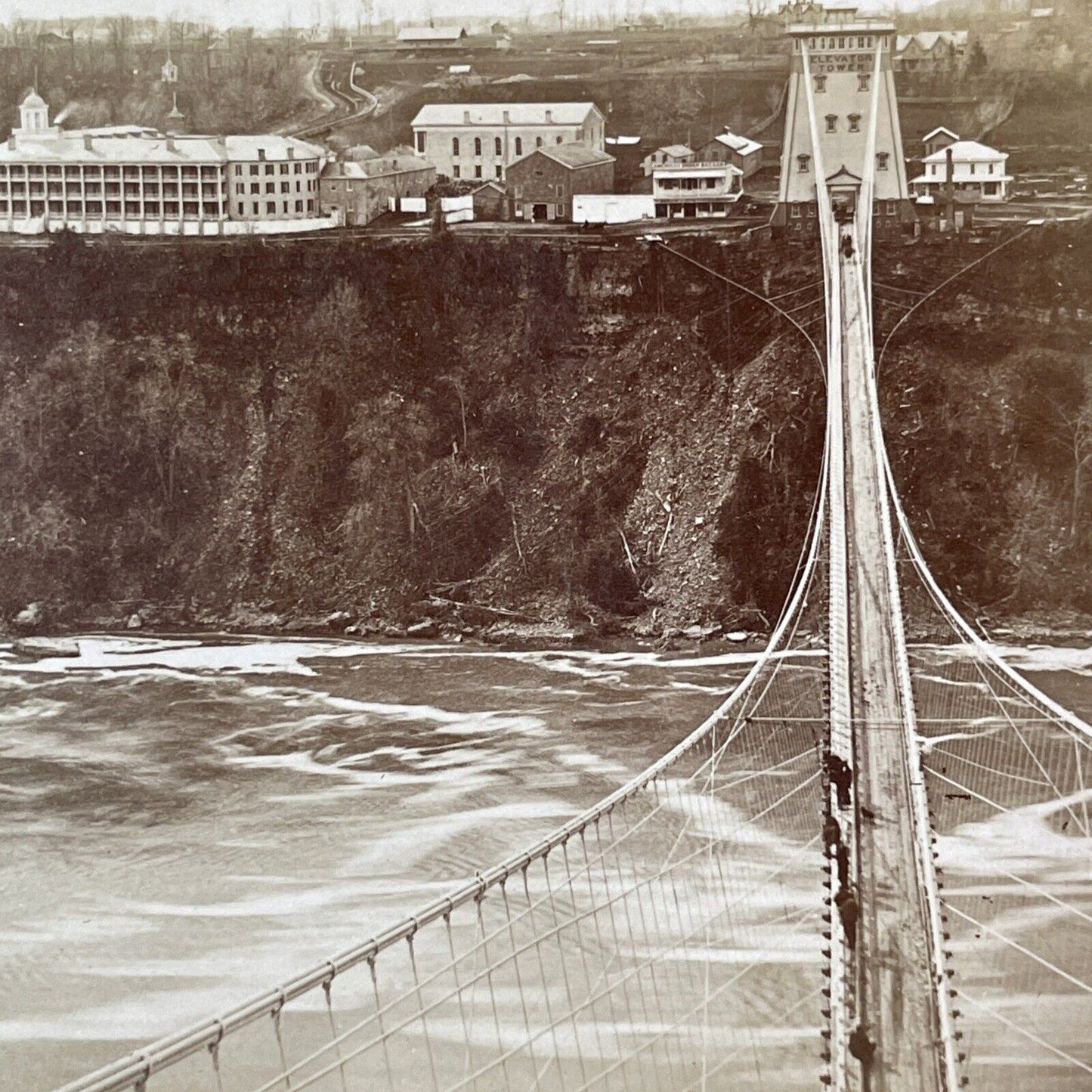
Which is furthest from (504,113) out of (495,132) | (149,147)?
(149,147)

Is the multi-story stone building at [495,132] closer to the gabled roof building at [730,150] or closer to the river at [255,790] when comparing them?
the gabled roof building at [730,150]

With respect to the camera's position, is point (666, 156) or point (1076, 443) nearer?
point (1076, 443)

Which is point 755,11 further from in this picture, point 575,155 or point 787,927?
point 787,927

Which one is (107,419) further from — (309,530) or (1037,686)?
(1037,686)

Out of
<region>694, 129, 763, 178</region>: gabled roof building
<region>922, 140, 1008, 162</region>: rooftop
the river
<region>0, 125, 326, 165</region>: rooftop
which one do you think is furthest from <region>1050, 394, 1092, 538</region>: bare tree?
<region>0, 125, 326, 165</region>: rooftop

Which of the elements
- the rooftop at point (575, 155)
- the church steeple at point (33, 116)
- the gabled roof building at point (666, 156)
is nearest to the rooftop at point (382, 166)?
the rooftop at point (575, 155)

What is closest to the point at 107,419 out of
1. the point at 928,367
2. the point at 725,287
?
the point at 725,287
